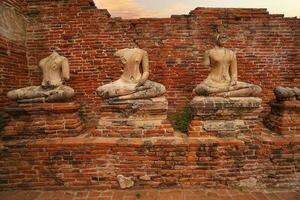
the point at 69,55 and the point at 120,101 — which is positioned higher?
the point at 69,55

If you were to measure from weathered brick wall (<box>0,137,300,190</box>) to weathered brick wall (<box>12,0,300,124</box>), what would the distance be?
2.56 m

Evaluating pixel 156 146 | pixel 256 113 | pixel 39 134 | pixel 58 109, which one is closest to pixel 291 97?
pixel 256 113

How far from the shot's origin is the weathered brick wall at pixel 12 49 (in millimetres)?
5570

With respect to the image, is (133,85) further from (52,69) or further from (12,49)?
(12,49)

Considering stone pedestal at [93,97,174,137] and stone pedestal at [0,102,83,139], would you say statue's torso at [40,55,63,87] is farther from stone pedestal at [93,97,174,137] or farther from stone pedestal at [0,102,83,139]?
stone pedestal at [93,97,174,137]

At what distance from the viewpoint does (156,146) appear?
154 inches

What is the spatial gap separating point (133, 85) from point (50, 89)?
1.46 meters

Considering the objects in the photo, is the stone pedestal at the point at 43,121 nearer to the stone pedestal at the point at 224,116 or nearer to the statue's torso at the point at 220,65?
the stone pedestal at the point at 224,116

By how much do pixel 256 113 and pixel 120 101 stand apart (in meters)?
2.29

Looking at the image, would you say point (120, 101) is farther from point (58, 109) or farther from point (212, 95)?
point (212, 95)

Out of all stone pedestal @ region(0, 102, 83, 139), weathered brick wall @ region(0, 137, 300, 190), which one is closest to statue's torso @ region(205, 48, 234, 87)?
weathered brick wall @ region(0, 137, 300, 190)

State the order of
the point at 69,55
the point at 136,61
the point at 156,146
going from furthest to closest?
the point at 69,55
the point at 136,61
the point at 156,146

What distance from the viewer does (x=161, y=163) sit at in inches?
155

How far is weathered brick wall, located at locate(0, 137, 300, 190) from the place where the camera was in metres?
3.93
